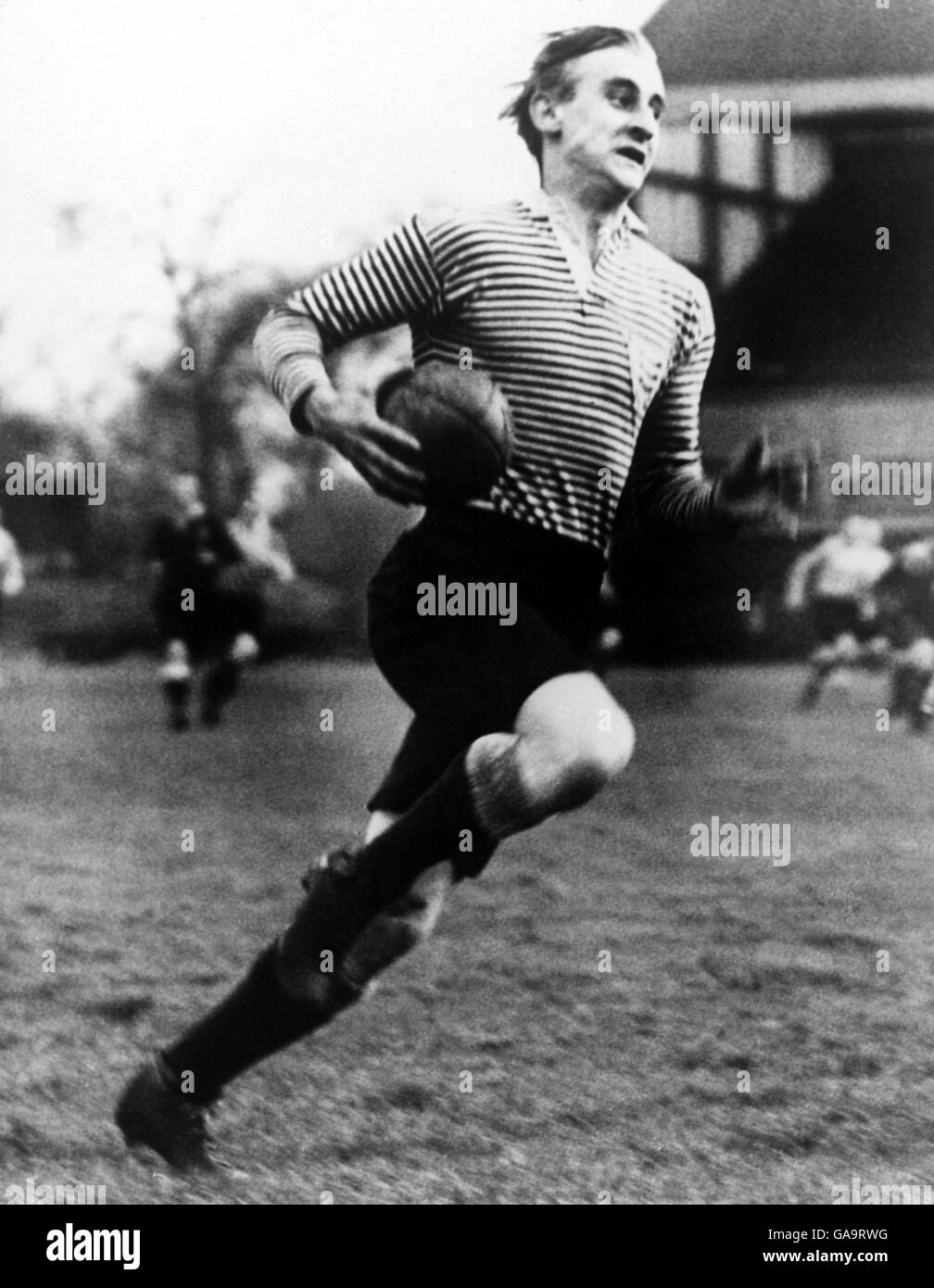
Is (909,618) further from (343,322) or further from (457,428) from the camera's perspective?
(343,322)

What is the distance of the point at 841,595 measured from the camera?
139 inches

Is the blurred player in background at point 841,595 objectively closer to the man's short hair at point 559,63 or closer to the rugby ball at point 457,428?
the rugby ball at point 457,428

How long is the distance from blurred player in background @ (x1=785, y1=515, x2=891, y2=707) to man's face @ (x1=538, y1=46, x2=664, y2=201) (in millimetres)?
829

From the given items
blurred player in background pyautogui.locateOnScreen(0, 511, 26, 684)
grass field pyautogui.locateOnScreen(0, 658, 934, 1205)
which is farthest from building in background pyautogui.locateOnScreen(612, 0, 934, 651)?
blurred player in background pyautogui.locateOnScreen(0, 511, 26, 684)

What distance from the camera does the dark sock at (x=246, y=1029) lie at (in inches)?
136

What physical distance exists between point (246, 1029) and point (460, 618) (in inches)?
35.3

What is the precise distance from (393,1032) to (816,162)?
1907 mm

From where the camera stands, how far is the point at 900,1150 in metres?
3.48

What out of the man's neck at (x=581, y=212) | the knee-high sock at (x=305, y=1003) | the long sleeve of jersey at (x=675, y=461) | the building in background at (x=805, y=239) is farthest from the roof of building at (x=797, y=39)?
the knee-high sock at (x=305, y=1003)

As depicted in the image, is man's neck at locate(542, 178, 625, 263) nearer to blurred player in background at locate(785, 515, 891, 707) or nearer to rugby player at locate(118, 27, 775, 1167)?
rugby player at locate(118, 27, 775, 1167)

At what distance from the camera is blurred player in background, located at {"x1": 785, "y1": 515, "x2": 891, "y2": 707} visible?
11.5 ft

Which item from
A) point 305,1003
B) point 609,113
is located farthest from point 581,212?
point 305,1003
